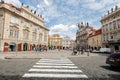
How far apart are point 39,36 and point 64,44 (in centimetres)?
7496

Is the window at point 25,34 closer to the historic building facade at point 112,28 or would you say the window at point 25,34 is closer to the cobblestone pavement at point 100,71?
the historic building facade at point 112,28

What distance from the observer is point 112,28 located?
1766 inches

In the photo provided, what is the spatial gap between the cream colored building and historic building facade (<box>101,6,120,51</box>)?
27036 mm

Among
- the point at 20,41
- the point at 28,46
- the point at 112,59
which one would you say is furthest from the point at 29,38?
the point at 112,59

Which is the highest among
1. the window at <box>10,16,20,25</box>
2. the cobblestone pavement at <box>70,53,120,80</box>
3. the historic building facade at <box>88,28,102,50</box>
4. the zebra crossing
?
the window at <box>10,16,20,25</box>

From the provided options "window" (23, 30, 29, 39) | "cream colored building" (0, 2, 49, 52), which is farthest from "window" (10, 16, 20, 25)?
"window" (23, 30, 29, 39)

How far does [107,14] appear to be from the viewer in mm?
48438

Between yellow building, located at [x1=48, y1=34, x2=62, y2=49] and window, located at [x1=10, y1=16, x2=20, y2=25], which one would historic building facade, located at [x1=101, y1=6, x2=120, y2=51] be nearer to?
window, located at [x1=10, y1=16, x2=20, y2=25]

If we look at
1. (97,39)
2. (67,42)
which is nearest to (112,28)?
(97,39)

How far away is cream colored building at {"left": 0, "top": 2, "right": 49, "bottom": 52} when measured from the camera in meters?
33.8

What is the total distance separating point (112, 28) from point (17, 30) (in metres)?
31.1

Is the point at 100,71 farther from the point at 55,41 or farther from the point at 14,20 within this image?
the point at 55,41

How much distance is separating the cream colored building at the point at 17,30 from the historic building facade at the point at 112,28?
27036mm

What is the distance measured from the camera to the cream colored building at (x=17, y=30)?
33750 millimetres
